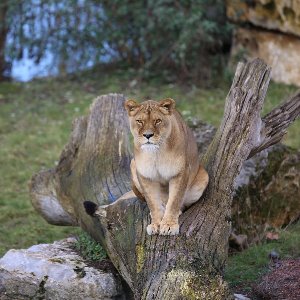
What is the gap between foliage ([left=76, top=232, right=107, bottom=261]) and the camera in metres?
6.65

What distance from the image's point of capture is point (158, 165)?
19.1ft

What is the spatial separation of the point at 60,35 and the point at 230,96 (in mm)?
7847

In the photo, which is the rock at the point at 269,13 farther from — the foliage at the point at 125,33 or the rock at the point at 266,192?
the rock at the point at 266,192

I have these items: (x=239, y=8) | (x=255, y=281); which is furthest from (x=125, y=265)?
(x=239, y=8)

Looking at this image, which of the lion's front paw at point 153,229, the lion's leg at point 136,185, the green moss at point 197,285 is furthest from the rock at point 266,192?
the green moss at point 197,285

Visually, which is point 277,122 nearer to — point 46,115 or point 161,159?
point 161,159

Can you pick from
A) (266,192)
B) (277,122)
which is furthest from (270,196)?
(277,122)

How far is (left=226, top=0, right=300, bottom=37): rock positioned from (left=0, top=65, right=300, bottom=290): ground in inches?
36.7

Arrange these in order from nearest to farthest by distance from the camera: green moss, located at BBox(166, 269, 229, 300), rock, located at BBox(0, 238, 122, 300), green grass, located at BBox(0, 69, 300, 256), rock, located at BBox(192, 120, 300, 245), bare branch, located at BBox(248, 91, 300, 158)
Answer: green moss, located at BBox(166, 269, 229, 300) → rock, located at BBox(0, 238, 122, 300) → bare branch, located at BBox(248, 91, 300, 158) → rock, located at BBox(192, 120, 300, 245) → green grass, located at BBox(0, 69, 300, 256)

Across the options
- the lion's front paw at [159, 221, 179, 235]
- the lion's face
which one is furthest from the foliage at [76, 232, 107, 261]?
the lion's face

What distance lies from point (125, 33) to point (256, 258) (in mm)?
6865

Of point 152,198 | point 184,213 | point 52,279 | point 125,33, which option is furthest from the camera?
point 125,33

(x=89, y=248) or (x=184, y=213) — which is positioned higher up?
(x=184, y=213)

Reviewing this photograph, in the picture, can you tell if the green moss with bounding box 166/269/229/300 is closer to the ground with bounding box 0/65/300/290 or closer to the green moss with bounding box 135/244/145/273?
the green moss with bounding box 135/244/145/273
